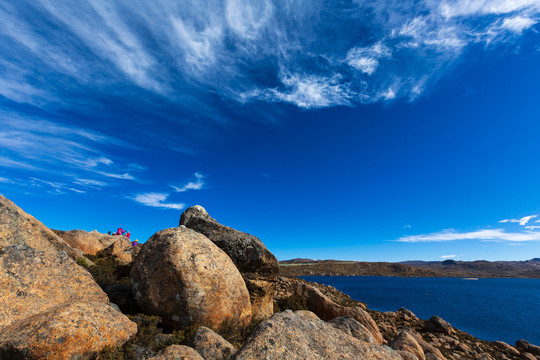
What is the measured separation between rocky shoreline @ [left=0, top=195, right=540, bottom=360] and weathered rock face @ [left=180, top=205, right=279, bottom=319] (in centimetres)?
5

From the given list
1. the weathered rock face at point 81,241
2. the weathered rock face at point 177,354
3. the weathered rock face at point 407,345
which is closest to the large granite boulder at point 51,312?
the weathered rock face at point 177,354

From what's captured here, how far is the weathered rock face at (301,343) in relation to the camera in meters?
5.51

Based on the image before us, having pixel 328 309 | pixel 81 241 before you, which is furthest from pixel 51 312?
pixel 328 309

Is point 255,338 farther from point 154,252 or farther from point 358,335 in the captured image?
point 358,335

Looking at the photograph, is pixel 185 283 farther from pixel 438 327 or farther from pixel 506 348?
pixel 506 348

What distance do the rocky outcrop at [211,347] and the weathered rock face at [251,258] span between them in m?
6.15

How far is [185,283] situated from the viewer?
28.6 ft

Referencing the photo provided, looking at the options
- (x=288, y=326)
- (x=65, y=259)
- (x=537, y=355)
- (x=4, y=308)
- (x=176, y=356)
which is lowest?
(x=537, y=355)

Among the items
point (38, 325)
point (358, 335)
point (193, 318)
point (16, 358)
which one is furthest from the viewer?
point (358, 335)

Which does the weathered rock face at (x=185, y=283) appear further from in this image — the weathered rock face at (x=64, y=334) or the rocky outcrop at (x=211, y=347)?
the weathered rock face at (x=64, y=334)

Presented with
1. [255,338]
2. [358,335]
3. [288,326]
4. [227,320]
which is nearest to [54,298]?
[227,320]

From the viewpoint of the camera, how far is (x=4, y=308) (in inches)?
253

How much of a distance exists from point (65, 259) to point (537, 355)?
43.1 meters

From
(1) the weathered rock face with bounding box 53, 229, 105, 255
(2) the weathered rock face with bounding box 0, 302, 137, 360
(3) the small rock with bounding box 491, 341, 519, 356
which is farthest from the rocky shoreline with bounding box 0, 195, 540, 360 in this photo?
(3) the small rock with bounding box 491, 341, 519, 356
